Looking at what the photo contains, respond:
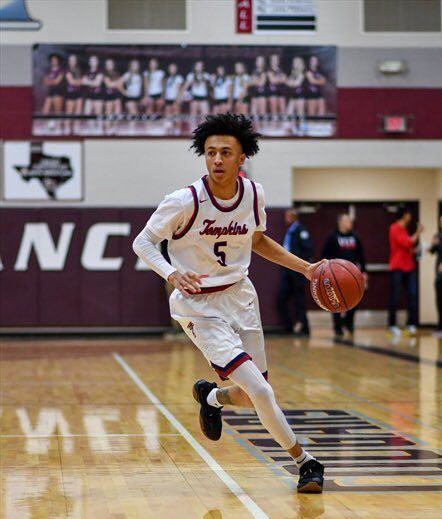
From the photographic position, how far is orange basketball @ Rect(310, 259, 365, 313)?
19.3 feet

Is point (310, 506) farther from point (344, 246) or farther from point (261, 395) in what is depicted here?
point (344, 246)

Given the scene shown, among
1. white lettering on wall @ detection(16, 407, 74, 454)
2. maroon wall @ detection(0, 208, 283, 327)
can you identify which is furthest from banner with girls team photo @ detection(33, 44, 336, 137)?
white lettering on wall @ detection(16, 407, 74, 454)

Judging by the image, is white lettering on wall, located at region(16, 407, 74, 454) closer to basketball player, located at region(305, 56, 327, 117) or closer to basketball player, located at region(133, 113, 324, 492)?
basketball player, located at region(133, 113, 324, 492)

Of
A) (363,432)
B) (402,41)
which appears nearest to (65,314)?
(402,41)

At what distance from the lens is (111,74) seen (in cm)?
1736

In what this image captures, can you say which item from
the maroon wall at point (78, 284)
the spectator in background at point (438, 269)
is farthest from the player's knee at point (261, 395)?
the maroon wall at point (78, 284)

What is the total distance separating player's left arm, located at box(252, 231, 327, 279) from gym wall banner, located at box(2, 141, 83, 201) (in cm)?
1138

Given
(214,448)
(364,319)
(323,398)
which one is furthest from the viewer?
(364,319)

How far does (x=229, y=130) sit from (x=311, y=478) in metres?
1.80

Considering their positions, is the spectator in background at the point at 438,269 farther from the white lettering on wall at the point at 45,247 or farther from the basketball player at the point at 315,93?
the white lettering on wall at the point at 45,247

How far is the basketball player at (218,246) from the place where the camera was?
5.75 m

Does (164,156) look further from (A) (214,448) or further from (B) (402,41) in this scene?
(A) (214,448)

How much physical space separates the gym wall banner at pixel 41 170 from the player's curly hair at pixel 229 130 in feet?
37.6

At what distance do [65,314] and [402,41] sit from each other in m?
6.67
